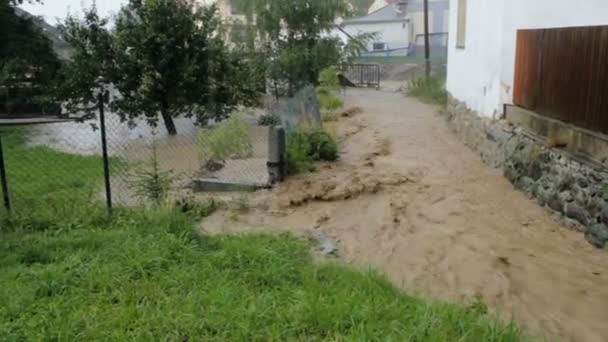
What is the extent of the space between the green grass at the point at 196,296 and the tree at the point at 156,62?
633 centimetres

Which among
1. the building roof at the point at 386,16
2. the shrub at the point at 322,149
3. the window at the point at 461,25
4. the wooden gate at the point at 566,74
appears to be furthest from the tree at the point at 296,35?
the building roof at the point at 386,16

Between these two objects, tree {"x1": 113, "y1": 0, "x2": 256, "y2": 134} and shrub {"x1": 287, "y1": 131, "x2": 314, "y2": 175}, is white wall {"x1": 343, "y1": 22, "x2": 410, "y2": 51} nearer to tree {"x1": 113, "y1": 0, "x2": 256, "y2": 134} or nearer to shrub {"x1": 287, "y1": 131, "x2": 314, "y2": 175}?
tree {"x1": 113, "y1": 0, "x2": 256, "y2": 134}

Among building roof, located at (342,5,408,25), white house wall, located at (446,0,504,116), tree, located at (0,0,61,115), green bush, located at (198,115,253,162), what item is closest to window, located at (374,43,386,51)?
building roof, located at (342,5,408,25)

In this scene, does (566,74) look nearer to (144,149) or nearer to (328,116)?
(328,116)

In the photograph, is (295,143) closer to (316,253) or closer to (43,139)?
(316,253)

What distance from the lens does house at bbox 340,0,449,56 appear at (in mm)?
37938

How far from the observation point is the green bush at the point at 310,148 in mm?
7254

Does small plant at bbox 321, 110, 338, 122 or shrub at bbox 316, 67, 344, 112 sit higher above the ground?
shrub at bbox 316, 67, 344, 112

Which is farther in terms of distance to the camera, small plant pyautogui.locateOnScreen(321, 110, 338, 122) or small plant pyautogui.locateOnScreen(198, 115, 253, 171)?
small plant pyautogui.locateOnScreen(321, 110, 338, 122)

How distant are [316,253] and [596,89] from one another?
2.91m

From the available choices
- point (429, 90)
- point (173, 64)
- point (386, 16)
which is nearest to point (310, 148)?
point (173, 64)

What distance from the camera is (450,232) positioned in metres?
4.85

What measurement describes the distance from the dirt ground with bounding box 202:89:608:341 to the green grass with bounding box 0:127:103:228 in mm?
1422

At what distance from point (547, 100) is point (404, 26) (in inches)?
1400
